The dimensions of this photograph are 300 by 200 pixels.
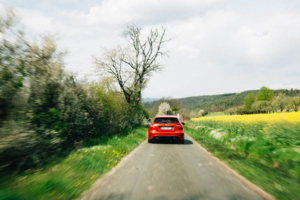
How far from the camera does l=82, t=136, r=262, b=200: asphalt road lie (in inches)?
133

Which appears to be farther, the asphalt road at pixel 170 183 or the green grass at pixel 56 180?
the asphalt road at pixel 170 183

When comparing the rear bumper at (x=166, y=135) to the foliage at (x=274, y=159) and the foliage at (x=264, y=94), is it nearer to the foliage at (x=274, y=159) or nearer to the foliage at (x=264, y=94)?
the foliage at (x=274, y=159)

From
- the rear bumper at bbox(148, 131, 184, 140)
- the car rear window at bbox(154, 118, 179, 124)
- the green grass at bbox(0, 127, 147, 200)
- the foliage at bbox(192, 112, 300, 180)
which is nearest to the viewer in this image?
the green grass at bbox(0, 127, 147, 200)

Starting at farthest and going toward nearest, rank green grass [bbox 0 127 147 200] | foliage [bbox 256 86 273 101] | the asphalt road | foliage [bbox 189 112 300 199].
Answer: foliage [bbox 256 86 273 101] < foliage [bbox 189 112 300 199] < the asphalt road < green grass [bbox 0 127 147 200]

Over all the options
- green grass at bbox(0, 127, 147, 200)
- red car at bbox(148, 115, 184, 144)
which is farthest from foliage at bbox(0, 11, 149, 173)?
red car at bbox(148, 115, 184, 144)

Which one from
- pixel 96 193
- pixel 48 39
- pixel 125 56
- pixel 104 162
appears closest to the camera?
pixel 96 193

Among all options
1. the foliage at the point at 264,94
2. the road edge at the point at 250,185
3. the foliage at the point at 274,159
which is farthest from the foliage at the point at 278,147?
the foliage at the point at 264,94

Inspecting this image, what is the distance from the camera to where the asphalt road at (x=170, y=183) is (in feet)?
11.1

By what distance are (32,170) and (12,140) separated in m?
1.01

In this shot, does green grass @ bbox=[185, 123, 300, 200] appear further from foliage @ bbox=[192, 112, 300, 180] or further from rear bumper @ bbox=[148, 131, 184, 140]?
rear bumper @ bbox=[148, 131, 184, 140]

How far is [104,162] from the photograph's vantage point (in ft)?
18.9

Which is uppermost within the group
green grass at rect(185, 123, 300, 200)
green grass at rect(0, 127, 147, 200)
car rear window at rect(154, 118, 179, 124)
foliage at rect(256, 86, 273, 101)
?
foliage at rect(256, 86, 273, 101)

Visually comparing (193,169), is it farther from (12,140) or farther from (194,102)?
(194,102)

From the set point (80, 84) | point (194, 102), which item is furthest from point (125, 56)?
point (194, 102)
